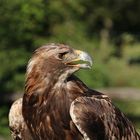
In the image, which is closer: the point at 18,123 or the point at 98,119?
the point at 98,119

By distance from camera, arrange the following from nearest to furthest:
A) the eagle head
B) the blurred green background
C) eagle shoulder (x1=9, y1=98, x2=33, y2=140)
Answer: the eagle head
eagle shoulder (x1=9, y1=98, x2=33, y2=140)
the blurred green background

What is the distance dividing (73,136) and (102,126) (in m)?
0.32

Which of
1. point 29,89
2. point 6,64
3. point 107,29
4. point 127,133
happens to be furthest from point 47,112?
point 107,29

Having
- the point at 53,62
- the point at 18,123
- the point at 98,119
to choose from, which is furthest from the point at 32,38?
the point at 53,62

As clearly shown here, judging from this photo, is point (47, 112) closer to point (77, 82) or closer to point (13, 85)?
point (77, 82)

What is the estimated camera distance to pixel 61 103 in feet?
24.4

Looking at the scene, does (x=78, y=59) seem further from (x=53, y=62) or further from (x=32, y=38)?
(x=32, y=38)

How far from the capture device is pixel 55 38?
1480 cm

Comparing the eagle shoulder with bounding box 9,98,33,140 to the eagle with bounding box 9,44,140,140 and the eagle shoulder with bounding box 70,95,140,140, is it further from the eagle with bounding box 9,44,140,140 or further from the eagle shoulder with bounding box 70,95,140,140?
the eagle shoulder with bounding box 70,95,140,140

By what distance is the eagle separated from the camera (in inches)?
287

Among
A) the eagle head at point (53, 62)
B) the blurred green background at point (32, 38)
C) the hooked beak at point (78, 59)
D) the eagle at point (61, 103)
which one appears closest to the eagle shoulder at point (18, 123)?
the eagle at point (61, 103)

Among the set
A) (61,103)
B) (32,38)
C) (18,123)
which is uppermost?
(61,103)

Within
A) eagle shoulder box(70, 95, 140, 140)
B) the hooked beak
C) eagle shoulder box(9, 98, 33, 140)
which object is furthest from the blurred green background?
the hooked beak

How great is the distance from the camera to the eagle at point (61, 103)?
287 inches
